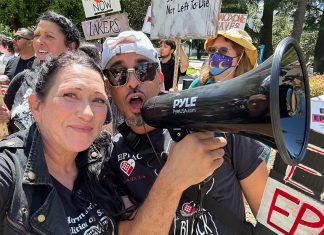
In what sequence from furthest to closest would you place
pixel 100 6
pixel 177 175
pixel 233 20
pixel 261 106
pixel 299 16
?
pixel 299 16, pixel 233 20, pixel 100 6, pixel 177 175, pixel 261 106

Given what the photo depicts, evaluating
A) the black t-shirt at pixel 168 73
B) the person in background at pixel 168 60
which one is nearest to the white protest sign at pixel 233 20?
the person in background at pixel 168 60

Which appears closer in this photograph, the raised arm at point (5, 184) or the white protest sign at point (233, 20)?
the raised arm at point (5, 184)

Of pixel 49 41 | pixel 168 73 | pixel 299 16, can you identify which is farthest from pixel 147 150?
pixel 299 16

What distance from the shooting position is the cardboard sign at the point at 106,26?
6.43 metres

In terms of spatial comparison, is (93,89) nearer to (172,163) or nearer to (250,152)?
(172,163)

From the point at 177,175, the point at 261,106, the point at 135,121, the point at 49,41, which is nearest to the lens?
the point at 261,106

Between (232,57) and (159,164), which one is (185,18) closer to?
(232,57)

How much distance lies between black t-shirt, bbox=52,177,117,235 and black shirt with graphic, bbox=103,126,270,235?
22 cm

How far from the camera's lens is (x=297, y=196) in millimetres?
1607

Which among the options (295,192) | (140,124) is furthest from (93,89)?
(295,192)

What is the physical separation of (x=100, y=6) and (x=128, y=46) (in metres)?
4.94

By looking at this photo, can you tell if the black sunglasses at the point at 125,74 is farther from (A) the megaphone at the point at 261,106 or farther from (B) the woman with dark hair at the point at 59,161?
(A) the megaphone at the point at 261,106

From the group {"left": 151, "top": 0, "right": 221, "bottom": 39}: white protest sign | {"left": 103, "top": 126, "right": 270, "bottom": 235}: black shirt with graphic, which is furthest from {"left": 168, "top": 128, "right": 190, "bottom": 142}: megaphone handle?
{"left": 151, "top": 0, "right": 221, "bottom": 39}: white protest sign

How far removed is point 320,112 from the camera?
15.7 feet
